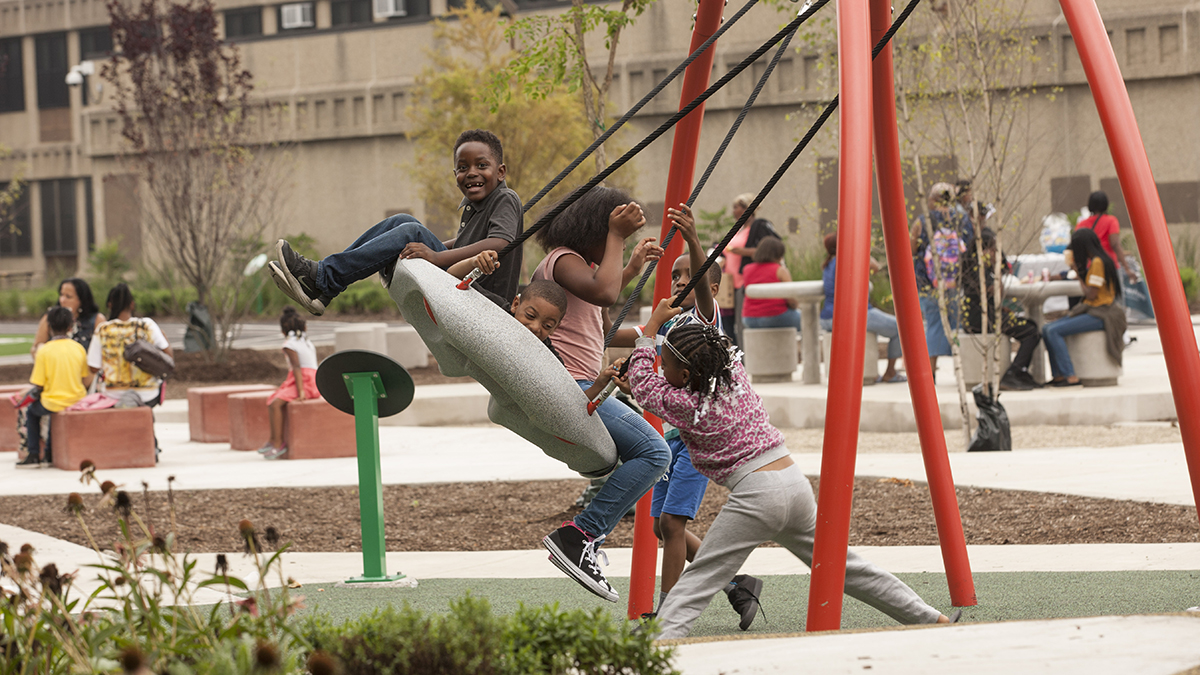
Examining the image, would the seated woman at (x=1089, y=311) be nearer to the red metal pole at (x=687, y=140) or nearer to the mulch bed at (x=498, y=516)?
the mulch bed at (x=498, y=516)

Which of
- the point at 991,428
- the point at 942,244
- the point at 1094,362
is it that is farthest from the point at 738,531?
the point at 1094,362

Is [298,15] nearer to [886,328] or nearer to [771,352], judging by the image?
[771,352]

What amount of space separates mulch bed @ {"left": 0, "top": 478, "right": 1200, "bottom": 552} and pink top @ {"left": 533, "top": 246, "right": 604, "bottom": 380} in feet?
9.51

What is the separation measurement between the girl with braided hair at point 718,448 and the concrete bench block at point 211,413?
31.4 ft

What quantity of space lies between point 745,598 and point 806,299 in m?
8.87

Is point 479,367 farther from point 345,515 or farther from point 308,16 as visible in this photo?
point 308,16

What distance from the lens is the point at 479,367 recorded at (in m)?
4.15

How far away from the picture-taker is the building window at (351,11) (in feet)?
122

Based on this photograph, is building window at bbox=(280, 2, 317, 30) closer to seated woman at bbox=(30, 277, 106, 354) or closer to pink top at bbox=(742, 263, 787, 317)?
pink top at bbox=(742, 263, 787, 317)

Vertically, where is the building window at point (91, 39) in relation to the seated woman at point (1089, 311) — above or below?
above

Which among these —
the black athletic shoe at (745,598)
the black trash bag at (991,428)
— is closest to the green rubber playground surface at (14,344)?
the black trash bag at (991,428)

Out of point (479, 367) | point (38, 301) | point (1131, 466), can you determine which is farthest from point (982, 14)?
point (38, 301)

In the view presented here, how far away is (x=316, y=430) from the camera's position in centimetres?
1142

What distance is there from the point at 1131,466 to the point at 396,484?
5.41 meters
